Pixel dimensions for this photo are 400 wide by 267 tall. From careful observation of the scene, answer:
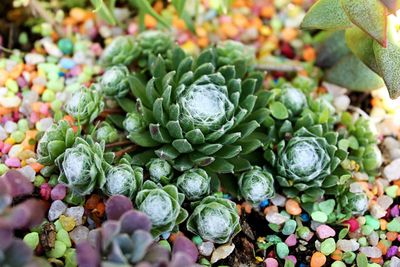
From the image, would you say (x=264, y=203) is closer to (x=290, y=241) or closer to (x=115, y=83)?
(x=290, y=241)

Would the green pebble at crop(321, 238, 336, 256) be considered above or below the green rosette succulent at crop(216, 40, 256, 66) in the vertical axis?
below

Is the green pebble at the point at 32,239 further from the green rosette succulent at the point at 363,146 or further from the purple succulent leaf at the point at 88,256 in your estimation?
the green rosette succulent at the point at 363,146

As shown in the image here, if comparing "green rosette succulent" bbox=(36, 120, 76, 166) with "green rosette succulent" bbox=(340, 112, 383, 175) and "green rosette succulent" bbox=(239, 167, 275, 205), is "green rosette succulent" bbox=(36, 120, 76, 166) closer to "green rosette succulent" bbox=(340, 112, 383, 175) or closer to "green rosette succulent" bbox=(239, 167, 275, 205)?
"green rosette succulent" bbox=(239, 167, 275, 205)

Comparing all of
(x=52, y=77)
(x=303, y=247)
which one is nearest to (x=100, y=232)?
(x=303, y=247)

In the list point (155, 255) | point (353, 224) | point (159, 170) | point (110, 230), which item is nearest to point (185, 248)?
point (155, 255)

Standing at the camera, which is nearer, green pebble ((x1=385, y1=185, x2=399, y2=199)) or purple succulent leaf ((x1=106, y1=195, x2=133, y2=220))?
purple succulent leaf ((x1=106, y1=195, x2=133, y2=220))

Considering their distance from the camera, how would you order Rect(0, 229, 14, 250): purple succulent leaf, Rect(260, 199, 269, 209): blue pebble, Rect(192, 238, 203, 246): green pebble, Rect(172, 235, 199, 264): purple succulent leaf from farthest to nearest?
1. Rect(260, 199, 269, 209): blue pebble
2. Rect(192, 238, 203, 246): green pebble
3. Rect(172, 235, 199, 264): purple succulent leaf
4. Rect(0, 229, 14, 250): purple succulent leaf

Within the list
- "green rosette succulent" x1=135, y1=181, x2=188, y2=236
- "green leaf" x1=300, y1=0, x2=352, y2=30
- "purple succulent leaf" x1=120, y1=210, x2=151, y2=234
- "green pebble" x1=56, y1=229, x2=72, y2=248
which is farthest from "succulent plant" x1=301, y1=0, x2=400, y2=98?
"green pebble" x1=56, y1=229, x2=72, y2=248
